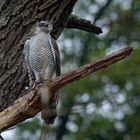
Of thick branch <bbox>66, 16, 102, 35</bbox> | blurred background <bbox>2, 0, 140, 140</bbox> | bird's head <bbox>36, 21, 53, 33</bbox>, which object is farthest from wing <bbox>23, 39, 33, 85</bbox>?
blurred background <bbox>2, 0, 140, 140</bbox>

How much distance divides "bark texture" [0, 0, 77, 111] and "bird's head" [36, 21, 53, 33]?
0.04m

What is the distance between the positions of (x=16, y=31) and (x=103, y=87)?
327 inches

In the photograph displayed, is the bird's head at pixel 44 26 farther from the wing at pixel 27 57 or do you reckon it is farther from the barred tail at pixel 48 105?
the barred tail at pixel 48 105

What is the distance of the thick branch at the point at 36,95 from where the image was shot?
3697 millimetres

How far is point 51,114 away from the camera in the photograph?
404 cm

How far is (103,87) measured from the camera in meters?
12.4

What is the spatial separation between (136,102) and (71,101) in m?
1.26

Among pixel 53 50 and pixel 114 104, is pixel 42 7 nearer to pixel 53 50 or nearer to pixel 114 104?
pixel 53 50

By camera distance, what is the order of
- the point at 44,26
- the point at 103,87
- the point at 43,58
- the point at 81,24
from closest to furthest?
the point at 44,26
the point at 43,58
the point at 81,24
the point at 103,87

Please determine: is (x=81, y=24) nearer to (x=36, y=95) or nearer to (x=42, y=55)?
(x=42, y=55)

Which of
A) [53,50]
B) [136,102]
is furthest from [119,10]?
[53,50]

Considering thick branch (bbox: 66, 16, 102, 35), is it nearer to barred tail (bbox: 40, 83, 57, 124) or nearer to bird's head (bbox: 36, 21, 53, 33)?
bird's head (bbox: 36, 21, 53, 33)

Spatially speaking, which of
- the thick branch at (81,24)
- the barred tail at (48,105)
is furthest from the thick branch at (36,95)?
the thick branch at (81,24)

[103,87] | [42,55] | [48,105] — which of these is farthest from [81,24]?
[103,87]
